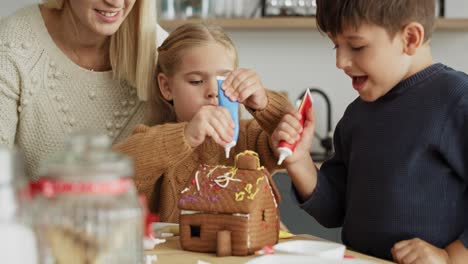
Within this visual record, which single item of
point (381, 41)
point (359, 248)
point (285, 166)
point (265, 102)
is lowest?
point (359, 248)

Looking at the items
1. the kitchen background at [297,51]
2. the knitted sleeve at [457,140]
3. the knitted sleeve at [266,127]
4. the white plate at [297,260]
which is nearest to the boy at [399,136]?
the knitted sleeve at [457,140]

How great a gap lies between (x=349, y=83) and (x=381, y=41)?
2.57 metres

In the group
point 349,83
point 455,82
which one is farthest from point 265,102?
point 349,83

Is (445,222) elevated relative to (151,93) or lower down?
lower down

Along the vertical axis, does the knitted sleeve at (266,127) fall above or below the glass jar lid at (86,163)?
below

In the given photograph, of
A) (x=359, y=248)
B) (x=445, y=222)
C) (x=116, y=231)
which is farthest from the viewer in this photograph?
(x=359, y=248)

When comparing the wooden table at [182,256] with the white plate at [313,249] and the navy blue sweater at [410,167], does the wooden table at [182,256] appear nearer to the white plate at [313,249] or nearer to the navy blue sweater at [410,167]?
the white plate at [313,249]

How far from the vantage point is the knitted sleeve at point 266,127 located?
1.67 m

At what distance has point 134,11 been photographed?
2137 millimetres

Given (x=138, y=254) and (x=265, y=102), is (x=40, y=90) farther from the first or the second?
(x=138, y=254)

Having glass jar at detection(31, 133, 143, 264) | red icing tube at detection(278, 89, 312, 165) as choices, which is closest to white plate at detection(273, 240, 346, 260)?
red icing tube at detection(278, 89, 312, 165)

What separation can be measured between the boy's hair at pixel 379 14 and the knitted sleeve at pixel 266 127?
8.5 inches

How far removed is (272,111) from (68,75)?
0.68m

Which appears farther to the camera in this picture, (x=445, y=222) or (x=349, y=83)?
(x=349, y=83)
